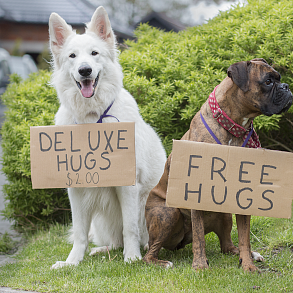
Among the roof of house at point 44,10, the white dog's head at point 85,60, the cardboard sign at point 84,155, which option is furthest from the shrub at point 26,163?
the roof of house at point 44,10

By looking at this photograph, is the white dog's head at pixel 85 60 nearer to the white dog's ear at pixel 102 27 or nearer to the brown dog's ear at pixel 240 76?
the white dog's ear at pixel 102 27

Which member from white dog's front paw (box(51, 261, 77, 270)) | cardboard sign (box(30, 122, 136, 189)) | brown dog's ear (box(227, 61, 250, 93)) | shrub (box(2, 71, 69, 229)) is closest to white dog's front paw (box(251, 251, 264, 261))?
cardboard sign (box(30, 122, 136, 189))

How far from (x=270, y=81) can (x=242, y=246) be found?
154 centimetres

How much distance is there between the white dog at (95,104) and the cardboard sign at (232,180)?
84 centimetres

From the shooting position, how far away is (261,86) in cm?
301

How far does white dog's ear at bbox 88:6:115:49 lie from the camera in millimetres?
3701

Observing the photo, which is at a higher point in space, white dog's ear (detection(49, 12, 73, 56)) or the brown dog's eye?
white dog's ear (detection(49, 12, 73, 56))

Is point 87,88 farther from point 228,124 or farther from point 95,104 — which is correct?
point 228,124

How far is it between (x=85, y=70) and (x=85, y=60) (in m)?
0.13

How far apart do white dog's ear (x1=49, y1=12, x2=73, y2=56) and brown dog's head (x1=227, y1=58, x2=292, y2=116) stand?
1.83 m

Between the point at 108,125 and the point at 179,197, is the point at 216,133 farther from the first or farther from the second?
the point at 108,125

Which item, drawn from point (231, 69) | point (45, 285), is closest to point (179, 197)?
point (231, 69)

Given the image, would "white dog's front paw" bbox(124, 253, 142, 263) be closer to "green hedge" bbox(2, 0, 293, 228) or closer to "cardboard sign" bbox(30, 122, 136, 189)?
"cardboard sign" bbox(30, 122, 136, 189)

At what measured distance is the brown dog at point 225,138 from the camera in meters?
3.00
